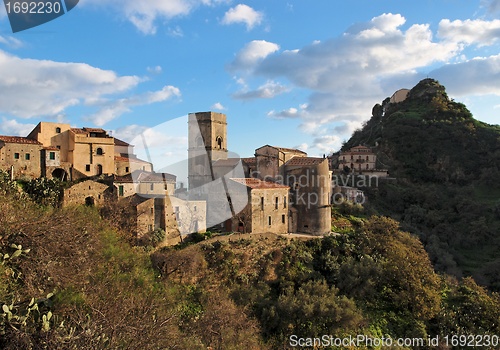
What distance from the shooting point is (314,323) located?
67.5 feet

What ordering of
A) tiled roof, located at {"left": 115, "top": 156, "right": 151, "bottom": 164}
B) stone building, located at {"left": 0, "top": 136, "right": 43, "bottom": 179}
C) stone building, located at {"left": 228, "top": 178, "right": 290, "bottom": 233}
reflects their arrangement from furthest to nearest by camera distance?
tiled roof, located at {"left": 115, "top": 156, "right": 151, "bottom": 164}
stone building, located at {"left": 228, "top": 178, "right": 290, "bottom": 233}
stone building, located at {"left": 0, "top": 136, "right": 43, "bottom": 179}

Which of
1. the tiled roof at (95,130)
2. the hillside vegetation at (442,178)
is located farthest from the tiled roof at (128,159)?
the hillside vegetation at (442,178)

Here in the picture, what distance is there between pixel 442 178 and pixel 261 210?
4796 cm

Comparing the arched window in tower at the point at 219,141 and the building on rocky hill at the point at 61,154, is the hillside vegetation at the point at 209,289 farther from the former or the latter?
the arched window in tower at the point at 219,141

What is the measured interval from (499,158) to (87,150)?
65.6m

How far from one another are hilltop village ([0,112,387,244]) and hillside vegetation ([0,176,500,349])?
2114 mm

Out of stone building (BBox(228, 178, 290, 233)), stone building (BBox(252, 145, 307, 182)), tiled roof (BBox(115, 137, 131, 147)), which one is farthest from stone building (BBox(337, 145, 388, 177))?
tiled roof (BBox(115, 137, 131, 147))

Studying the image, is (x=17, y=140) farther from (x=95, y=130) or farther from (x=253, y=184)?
(x=253, y=184)

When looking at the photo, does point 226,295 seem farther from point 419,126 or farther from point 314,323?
point 419,126

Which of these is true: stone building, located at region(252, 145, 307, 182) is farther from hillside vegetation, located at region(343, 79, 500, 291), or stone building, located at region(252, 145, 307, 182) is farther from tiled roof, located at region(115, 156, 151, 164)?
hillside vegetation, located at region(343, 79, 500, 291)

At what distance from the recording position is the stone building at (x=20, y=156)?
24688mm

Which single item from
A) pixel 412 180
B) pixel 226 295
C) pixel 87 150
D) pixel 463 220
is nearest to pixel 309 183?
pixel 226 295

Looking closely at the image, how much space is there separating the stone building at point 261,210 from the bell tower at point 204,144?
7959 mm

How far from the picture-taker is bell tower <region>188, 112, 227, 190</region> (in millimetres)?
36406
